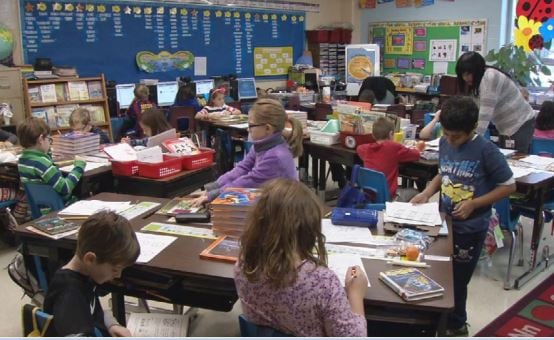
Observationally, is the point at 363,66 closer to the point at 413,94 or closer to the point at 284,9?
the point at 413,94

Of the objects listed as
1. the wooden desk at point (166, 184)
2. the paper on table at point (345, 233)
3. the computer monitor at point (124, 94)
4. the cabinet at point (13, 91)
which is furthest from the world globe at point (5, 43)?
the paper on table at point (345, 233)

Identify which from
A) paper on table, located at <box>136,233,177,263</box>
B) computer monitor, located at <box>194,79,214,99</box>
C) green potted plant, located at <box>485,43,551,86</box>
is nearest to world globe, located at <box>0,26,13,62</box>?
computer monitor, located at <box>194,79,214,99</box>

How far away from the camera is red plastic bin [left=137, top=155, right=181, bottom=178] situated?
3.61 meters

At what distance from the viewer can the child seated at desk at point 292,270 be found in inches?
57.5

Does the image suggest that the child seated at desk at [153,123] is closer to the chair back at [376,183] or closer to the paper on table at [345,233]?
the chair back at [376,183]

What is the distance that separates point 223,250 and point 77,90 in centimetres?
532

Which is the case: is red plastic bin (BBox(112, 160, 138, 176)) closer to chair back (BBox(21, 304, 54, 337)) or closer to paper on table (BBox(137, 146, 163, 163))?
paper on table (BBox(137, 146, 163, 163))

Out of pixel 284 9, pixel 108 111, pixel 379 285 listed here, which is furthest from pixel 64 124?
pixel 379 285

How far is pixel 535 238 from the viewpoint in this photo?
358cm

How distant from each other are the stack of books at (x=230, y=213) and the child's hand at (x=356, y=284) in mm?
641

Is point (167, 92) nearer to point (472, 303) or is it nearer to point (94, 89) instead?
point (94, 89)

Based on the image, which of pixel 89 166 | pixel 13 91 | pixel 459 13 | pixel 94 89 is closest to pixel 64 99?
pixel 94 89

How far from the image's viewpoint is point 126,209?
266cm

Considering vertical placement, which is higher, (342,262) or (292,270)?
(292,270)
